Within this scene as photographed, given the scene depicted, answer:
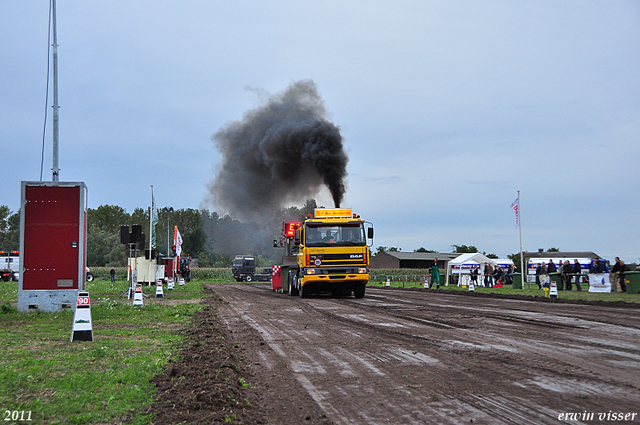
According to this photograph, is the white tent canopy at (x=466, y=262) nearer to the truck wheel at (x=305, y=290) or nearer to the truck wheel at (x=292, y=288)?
the truck wheel at (x=292, y=288)

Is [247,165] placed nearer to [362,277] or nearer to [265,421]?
[362,277]

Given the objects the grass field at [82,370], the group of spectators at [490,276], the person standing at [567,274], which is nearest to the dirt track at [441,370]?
the grass field at [82,370]

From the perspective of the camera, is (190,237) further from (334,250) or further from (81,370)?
(81,370)

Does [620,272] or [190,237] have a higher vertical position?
[190,237]

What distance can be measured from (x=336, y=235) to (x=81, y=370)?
16.1 m

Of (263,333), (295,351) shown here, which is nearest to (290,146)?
(263,333)

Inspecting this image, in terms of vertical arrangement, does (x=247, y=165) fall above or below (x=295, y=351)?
above

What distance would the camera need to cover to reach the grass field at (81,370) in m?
5.18

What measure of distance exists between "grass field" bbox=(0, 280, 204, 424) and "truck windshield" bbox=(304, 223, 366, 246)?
400 inches

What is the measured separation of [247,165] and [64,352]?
30402 millimetres

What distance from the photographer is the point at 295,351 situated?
8.99m

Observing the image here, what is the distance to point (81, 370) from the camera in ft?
23.2

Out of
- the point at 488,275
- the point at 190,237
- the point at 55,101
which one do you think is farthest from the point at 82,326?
the point at 190,237

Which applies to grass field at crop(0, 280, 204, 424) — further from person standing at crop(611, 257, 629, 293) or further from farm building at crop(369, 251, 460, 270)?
farm building at crop(369, 251, 460, 270)
